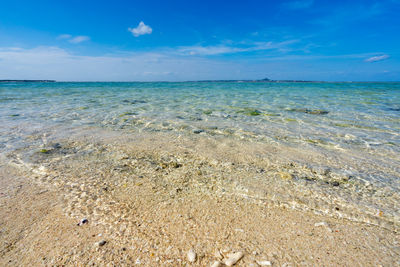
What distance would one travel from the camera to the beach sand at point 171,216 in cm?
156

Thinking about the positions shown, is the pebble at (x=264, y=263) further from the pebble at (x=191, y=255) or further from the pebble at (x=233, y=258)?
the pebble at (x=191, y=255)

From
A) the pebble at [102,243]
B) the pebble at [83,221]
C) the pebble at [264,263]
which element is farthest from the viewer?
the pebble at [83,221]

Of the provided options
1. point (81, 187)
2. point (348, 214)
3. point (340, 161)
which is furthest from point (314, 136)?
point (81, 187)

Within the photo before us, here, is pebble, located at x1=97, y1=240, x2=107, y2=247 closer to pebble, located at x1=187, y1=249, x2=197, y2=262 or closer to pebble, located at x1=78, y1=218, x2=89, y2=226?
pebble, located at x1=78, y1=218, x2=89, y2=226

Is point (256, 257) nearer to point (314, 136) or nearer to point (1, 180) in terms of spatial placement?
point (1, 180)

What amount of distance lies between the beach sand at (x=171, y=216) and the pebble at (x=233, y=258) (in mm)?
34

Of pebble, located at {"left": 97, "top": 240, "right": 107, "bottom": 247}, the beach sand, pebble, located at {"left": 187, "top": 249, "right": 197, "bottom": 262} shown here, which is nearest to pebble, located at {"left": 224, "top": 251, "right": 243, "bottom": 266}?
the beach sand

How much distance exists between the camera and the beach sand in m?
1.56

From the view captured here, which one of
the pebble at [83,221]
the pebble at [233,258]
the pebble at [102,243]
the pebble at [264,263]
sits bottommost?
the pebble at [264,263]

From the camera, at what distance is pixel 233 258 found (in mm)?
1516

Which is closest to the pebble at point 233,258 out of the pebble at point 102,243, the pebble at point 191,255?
the pebble at point 191,255

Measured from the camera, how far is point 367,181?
2801 mm

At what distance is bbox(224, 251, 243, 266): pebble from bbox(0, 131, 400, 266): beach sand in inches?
1.3

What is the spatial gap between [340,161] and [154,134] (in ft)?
12.0
